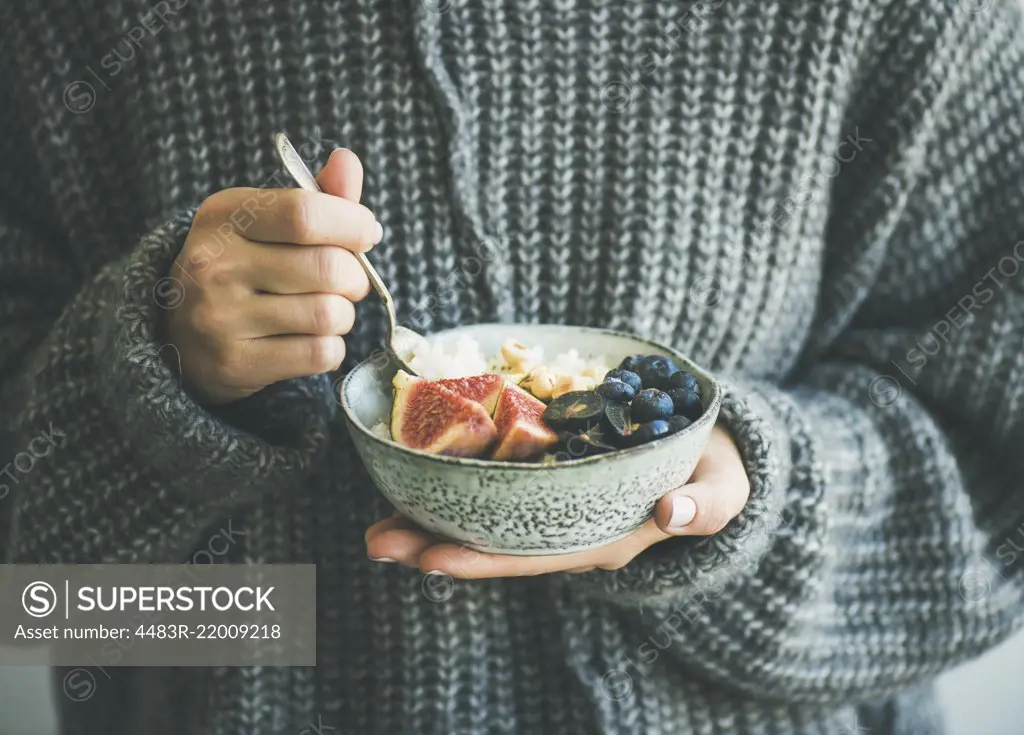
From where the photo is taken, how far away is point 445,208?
746 millimetres

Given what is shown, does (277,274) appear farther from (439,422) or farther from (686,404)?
(686,404)

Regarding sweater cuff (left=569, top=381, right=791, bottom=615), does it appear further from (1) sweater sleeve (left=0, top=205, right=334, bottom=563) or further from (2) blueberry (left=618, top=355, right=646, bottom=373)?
(1) sweater sleeve (left=0, top=205, right=334, bottom=563)

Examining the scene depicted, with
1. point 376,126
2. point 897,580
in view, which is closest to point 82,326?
point 376,126

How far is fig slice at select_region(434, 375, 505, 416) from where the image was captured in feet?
1.93

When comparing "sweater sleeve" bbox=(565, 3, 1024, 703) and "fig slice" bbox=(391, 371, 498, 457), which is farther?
"sweater sleeve" bbox=(565, 3, 1024, 703)

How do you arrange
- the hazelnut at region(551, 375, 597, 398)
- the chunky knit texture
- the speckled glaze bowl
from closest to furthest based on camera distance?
the speckled glaze bowl → the hazelnut at region(551, 375, 597, 398) → the chunky knit texture

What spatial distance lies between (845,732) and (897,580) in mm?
186

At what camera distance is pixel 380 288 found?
62cm

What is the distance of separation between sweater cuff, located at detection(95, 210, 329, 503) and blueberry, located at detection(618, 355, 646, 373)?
26cm

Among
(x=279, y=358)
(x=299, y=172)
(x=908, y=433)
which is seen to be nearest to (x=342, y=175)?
(x=299, y=172)

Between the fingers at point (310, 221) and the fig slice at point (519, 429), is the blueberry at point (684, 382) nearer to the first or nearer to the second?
the fig slice at point (519, 429)

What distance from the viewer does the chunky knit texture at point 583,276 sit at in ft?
2.40

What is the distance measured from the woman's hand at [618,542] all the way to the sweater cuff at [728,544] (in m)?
0.01

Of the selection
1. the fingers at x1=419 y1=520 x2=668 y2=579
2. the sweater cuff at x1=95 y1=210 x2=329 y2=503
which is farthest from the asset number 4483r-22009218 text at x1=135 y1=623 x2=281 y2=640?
the fingers at x1=419 y1=520 x2=668 y2=579
